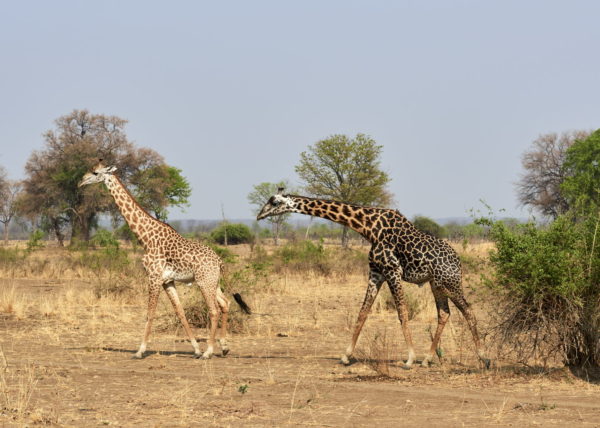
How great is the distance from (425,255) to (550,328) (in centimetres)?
181

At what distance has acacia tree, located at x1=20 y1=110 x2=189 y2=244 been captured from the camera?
49812 millimetres

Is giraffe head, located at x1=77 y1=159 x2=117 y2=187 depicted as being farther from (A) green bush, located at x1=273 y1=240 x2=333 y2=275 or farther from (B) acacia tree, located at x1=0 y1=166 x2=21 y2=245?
(B) acacia tree, located at x1=0 y1=166 x2=21 y2=245

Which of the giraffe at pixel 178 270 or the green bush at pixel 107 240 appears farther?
the green bush at pixel 107 240

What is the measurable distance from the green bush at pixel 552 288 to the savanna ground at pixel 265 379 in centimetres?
36

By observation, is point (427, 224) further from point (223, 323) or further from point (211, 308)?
point (211, 308)

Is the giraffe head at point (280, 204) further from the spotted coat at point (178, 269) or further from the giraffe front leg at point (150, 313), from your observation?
the giraffe front leg at point (150, 313)

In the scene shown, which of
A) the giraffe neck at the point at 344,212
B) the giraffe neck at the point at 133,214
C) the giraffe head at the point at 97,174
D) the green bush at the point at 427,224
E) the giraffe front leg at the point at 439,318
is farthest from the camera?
the green bush at the point at 427,224

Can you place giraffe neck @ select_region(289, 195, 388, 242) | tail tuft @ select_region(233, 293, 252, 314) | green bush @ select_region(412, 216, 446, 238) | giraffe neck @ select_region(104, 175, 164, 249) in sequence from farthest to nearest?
1. green bush @ select_region(412, 216, 446, 238)
2. tail tuft @ select_region(233, 293, 252, 314)
3. giraffe neck @ select_region(104, 175, 164, 249)
4. giraffe neck @ select_region(289, 195, 388, 242)

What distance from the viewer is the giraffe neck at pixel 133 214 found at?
1174 centimetres

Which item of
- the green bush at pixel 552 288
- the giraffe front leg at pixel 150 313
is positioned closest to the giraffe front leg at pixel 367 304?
the green bush at pixel 552 288

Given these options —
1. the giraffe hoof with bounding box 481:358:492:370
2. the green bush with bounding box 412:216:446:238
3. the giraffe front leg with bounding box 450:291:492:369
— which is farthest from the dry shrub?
the green bush with bounding box 412:216:446:238

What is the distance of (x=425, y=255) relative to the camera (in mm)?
10383

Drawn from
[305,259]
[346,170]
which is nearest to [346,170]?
[346,170]

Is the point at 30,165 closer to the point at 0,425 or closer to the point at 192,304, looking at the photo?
the point at 192,304
